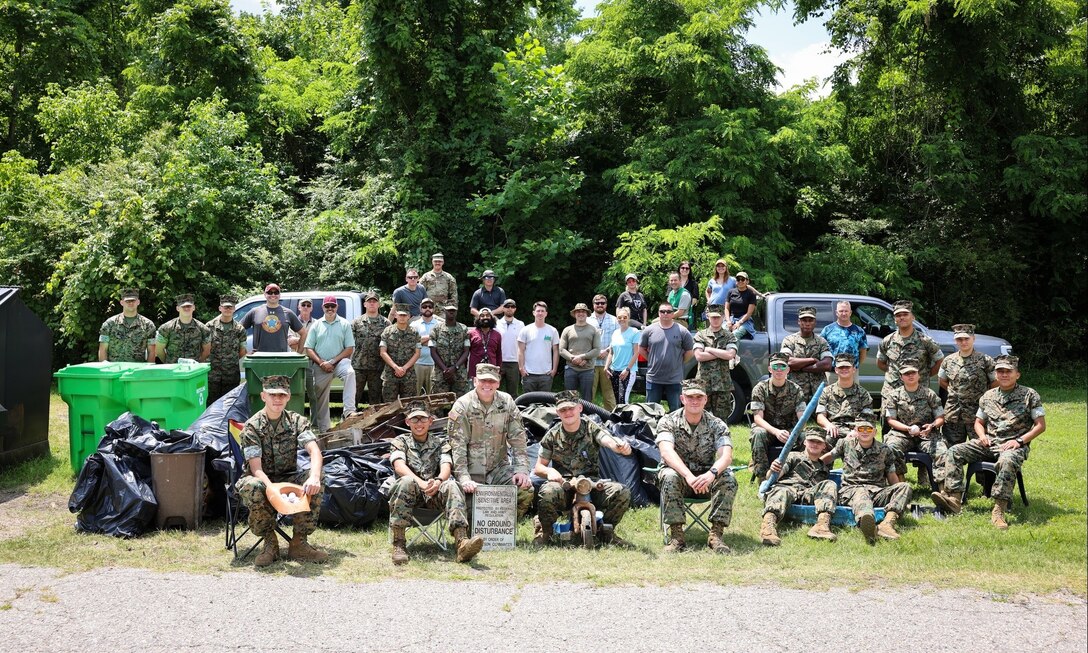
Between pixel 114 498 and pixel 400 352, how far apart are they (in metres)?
4.40

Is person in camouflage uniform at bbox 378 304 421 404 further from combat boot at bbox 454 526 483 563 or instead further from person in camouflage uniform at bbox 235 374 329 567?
combat boot at bbox 454 526 483 563

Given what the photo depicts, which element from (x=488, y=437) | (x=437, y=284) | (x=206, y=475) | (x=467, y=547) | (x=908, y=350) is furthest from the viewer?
(x=437, y=284)

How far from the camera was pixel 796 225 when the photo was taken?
1994 centimetres

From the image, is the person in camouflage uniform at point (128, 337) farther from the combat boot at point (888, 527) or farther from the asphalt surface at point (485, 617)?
the combat boot at point (888, 527)

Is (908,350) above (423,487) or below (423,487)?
above

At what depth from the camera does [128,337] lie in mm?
11211

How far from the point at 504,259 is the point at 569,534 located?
33.9 ft

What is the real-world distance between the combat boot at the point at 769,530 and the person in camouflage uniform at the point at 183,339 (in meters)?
7.09

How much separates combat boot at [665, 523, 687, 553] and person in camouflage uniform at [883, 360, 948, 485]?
2635 millimetres

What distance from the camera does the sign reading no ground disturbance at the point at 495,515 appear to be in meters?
7.48

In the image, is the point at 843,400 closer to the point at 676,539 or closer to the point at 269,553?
the point at 676,539

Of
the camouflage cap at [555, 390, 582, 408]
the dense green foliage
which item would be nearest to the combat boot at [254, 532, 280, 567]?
the camouflage cap at [555, 390, 582, 408]

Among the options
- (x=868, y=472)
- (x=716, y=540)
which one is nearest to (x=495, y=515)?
(x=716, y=540)

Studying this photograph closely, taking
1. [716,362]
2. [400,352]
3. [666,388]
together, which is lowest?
[666,388]
